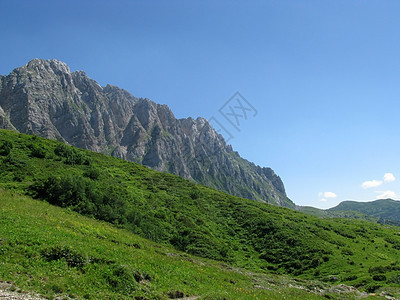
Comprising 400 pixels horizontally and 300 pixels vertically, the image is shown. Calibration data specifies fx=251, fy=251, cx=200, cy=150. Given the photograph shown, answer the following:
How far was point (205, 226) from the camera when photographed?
2031 inches

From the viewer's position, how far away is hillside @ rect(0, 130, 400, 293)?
124 ft

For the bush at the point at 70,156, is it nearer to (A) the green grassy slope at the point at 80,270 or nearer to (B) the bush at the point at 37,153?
(B) the bush at the point at 37,153

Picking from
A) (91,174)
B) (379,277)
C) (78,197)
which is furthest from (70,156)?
(379,277)

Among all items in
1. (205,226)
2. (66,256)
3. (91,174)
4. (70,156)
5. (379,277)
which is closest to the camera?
(66,256)

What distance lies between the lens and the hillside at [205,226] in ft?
124

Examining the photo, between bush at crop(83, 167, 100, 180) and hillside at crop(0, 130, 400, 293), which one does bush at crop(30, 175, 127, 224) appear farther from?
bush at crop(83, 167, 100, 180)

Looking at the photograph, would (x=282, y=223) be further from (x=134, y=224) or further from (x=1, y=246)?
(x=1, y=246)

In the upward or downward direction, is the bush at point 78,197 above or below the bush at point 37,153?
below

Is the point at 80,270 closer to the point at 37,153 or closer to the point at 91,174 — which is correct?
the point at 91,174

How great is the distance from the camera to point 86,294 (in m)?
13.6

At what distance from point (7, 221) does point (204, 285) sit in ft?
55.6

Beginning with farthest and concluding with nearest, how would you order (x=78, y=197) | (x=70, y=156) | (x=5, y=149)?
(x=70, y=156) → (x=5, y=149) → (x=78, y=197)

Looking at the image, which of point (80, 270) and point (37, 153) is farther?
point (37, 153)

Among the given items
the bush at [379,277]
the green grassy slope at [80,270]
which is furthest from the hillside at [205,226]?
the green grassy slope at [80,270]
